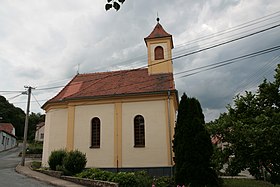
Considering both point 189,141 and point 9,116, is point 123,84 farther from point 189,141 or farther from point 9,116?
point 9,116

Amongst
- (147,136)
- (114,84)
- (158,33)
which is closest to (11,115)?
(114,84)

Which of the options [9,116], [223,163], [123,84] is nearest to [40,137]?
[9,116]

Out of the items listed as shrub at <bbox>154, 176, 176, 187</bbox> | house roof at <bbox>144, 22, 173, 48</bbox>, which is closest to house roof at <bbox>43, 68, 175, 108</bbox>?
house roof at <bbox>144, 22, 173, 48</bbox>

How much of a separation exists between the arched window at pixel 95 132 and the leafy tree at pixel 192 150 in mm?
8184

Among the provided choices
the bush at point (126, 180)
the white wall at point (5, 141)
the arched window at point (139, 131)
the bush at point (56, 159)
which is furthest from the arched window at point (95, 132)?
the white wall at point (5, 141)

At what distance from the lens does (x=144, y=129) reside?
1991cm

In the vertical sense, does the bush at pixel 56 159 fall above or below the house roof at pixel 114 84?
below

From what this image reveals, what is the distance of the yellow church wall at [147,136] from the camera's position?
752 inches

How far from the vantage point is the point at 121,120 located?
20328 millimetres

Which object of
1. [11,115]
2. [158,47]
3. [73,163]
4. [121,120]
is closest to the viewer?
[73,163]

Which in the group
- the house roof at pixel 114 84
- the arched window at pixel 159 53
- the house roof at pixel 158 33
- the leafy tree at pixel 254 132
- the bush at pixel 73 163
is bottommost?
the bush at pixel 73 163

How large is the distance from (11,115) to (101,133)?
6135 centimetres

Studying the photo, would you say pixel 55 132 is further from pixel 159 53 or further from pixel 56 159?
pixel 159 53

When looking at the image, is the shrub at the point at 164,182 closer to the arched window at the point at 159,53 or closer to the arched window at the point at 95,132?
the arched window at the point at 95,132
